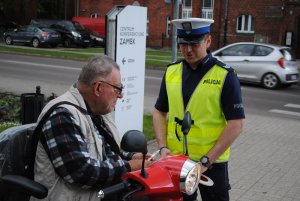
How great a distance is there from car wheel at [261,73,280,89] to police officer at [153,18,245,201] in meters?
14.2

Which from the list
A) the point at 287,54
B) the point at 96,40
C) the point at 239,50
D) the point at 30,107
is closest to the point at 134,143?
the point at 30,107

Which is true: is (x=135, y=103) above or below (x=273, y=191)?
above

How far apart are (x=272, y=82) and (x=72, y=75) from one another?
740 cm

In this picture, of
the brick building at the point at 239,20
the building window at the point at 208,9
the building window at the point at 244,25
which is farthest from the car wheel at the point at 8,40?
the building window at the point at 244,25

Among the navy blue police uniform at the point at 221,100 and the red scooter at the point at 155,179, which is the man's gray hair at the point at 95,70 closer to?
the red scooter at the point at 155,179

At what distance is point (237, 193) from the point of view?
6176mm

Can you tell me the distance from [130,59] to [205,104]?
13.2ft

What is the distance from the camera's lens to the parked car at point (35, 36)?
32312mm

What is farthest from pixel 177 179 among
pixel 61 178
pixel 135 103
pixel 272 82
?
pixel 272 82

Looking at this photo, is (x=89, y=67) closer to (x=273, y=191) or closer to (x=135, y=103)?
(x=273, y=191)

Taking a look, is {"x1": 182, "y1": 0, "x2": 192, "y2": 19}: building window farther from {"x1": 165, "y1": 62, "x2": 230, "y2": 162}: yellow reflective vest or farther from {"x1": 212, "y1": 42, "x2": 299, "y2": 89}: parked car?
{"x1": 165, "y1": 62, "x2": 230, "y2": 162}: yellow reflective vest

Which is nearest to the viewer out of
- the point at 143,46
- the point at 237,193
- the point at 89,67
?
the point at 89,67

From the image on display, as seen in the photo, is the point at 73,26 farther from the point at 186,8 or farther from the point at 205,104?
the point at 205,104

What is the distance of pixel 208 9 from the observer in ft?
122
